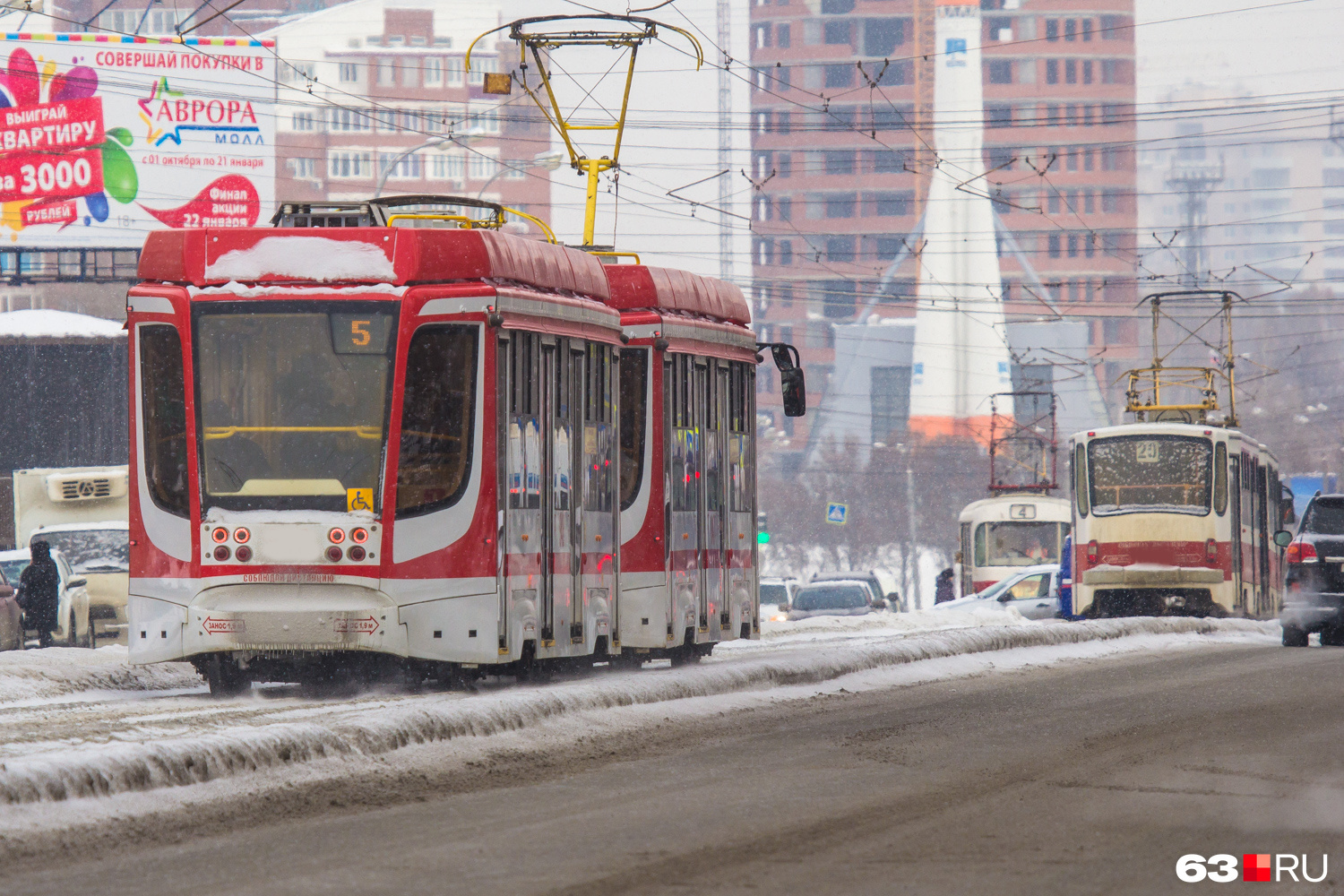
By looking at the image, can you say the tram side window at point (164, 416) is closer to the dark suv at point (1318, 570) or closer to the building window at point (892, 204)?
the dark suv at point (1318, 570)

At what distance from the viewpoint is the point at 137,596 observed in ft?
42.9

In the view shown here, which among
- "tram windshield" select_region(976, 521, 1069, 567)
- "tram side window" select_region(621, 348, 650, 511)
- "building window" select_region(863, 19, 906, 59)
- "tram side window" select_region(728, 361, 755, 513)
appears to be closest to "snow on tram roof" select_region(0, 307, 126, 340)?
"tram windshield" select_region(976, 521, 1069, 567)

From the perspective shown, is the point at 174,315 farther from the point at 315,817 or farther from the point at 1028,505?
the point at 1028,505

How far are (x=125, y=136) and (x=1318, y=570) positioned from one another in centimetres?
4560

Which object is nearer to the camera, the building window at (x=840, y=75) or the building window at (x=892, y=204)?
the building window at (x=892, y=204)

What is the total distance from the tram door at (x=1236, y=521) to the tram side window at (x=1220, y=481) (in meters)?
0.10

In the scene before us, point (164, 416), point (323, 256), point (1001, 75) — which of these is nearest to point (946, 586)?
point (323, 256)

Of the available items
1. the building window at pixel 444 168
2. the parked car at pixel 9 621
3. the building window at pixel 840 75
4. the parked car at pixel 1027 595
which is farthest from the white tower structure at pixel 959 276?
the parked car at pixel 9 621

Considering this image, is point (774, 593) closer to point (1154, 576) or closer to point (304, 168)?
point (1154, 576)

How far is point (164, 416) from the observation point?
13078mm

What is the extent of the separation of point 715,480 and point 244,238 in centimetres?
554

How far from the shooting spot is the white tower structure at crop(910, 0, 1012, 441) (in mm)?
142625

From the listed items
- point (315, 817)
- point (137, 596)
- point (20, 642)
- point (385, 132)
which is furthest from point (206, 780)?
point (385, 132)

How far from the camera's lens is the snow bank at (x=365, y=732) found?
8.07 m
